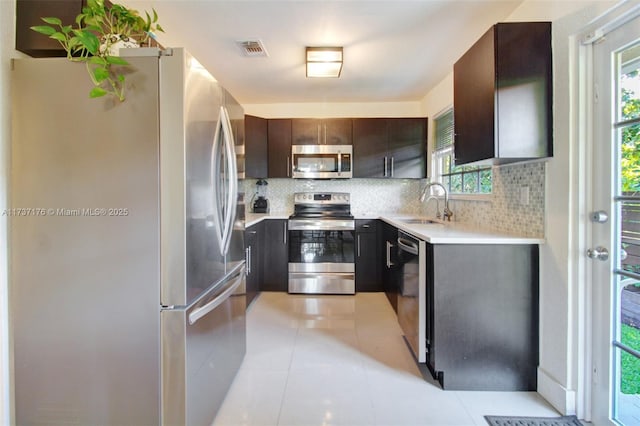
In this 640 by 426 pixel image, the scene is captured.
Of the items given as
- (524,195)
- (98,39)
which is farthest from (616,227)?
(98,39)

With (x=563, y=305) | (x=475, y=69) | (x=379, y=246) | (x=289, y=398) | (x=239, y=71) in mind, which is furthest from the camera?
(x=379, y=246)

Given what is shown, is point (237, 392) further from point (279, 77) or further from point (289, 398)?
point (279, 77)

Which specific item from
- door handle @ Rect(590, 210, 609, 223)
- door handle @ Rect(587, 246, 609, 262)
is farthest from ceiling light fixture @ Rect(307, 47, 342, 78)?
door handle @ Rect(587, 246, 609, 262)

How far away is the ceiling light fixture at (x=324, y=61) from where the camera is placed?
2.46 metres

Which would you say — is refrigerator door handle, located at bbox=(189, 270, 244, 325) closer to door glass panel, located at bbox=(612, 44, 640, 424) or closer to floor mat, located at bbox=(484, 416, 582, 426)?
floor mat, located at bbox=(484, 416, 582, 426)

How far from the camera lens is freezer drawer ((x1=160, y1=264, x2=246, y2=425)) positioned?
1225 mm

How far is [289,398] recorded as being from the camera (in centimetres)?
172

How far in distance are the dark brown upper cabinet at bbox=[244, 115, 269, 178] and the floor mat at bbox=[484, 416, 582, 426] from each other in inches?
124

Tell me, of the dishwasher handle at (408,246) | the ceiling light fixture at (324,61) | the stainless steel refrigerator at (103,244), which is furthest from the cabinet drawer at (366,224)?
the stainless steel refrigerator at (103,244)

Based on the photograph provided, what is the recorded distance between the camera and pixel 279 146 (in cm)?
384

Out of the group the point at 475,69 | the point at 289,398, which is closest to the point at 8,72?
the point at 289,398

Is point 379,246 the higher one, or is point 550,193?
point 550,193

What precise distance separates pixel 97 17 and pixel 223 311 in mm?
1443

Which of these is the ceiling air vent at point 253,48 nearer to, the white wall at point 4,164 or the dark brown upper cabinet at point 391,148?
the white wall at point 4,164
